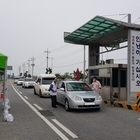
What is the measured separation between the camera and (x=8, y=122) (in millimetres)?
8156

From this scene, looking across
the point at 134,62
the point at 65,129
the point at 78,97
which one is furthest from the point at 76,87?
the point at 65,129

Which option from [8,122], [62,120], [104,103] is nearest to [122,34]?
[104,103]

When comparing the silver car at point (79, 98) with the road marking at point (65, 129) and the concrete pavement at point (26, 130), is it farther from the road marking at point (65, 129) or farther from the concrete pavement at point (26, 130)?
the concrete pavement at point (26, 130)

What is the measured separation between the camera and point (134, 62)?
12.6m

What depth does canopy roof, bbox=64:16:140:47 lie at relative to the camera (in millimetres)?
12984

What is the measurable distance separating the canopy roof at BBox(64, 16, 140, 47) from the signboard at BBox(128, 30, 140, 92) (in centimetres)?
68

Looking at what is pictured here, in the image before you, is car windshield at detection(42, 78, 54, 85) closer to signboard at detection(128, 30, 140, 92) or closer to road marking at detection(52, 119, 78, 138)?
signboard at detection(128, 30, 140, 92)

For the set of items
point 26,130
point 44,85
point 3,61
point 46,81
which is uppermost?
point 3,61

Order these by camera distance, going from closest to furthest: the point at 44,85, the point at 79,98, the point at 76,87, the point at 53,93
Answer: the point at 79,98, the point at 76,87, the point at 53,93, the point at 44,85

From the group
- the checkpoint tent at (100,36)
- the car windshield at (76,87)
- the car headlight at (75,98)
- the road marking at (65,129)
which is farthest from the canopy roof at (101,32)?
the road marking at (65,129)

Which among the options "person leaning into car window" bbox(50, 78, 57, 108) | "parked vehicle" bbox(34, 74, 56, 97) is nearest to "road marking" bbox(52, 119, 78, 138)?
"person leaning into car window" bbox(50, 78, 57, 108)

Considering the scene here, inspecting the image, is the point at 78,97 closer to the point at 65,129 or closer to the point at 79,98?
the point at 79,98

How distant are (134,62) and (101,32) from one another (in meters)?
4.22

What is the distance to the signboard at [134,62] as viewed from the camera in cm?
1248
